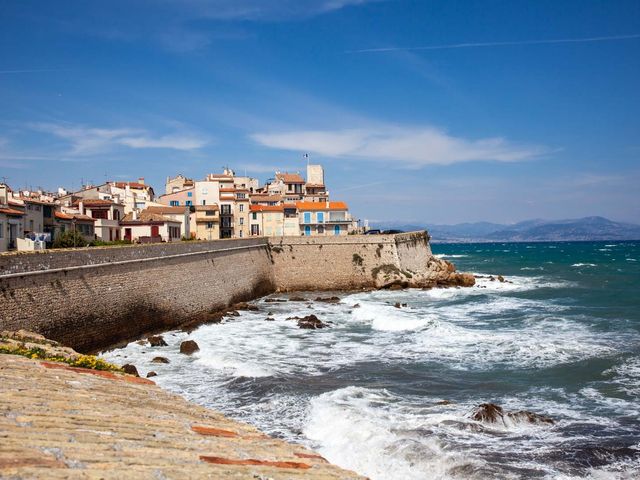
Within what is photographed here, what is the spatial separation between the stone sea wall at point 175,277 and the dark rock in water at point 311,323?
21.6 ft

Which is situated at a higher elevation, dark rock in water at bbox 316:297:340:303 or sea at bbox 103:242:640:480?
dark rock in water at bbox 316:297:340:303

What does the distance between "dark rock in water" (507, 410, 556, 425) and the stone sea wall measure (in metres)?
16.4

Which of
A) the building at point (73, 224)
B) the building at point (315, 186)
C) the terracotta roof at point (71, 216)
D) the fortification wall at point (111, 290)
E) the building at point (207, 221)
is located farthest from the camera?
the building at point (315, 186)

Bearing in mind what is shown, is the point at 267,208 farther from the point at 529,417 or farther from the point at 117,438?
the point at 117,438

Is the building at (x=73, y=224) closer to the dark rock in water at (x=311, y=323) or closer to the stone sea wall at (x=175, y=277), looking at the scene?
the stone sea wall at (x=175, y=277)

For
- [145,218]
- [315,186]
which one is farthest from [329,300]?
[315,186]

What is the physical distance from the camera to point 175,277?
30953mm

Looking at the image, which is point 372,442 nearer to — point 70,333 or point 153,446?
point 153,446

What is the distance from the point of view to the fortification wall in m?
19.9

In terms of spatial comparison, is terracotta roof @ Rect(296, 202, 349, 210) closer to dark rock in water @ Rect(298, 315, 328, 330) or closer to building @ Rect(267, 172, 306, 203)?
building @ Rect(267, 172, 306, 203)

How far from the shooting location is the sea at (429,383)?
12.8m

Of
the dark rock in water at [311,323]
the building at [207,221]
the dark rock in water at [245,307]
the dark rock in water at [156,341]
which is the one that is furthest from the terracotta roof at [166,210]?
the dark rock in water at [156,341]

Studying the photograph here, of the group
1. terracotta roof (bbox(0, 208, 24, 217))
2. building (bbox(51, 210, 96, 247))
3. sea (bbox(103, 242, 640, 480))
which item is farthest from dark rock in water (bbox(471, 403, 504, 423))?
building (bbox(51, 210, 96, 247))

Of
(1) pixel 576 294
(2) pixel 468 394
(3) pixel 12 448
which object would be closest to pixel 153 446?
(3) pixel 12 448
